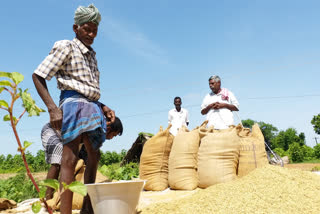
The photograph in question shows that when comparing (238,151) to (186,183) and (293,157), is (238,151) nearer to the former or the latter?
(186,183)

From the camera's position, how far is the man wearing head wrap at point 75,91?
1646mm

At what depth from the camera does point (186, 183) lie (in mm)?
3217

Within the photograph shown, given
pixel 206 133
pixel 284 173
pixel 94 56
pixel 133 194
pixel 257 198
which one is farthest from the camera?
pixel 206 133

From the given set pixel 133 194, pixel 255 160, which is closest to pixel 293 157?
pixel 255 160

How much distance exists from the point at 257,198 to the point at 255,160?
916 millimetres

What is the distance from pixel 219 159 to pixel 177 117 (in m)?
2.31

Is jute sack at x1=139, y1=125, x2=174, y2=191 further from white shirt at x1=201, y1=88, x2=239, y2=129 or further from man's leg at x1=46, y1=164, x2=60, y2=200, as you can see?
man's leg at x1=46, y1=164, x2=60, y2=200

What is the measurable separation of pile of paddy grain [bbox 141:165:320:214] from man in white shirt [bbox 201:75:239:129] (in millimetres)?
959

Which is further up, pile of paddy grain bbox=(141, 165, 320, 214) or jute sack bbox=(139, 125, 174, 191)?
jute sack bbox=(139, 125, 174, 191)

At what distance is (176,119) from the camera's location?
5312 mm

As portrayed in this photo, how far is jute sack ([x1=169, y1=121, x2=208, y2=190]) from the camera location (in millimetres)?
3236

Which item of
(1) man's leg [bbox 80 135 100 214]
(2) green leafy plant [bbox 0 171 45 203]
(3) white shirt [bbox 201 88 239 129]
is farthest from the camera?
(3) white shirt [bbox 201 88 239 129]

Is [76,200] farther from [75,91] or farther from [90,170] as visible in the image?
[75,91]

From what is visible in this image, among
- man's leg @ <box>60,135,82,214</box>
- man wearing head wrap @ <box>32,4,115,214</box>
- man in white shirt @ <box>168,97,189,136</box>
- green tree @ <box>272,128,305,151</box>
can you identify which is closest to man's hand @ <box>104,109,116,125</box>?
man wearing head wrap @ <box>32,4,115,214</box>
